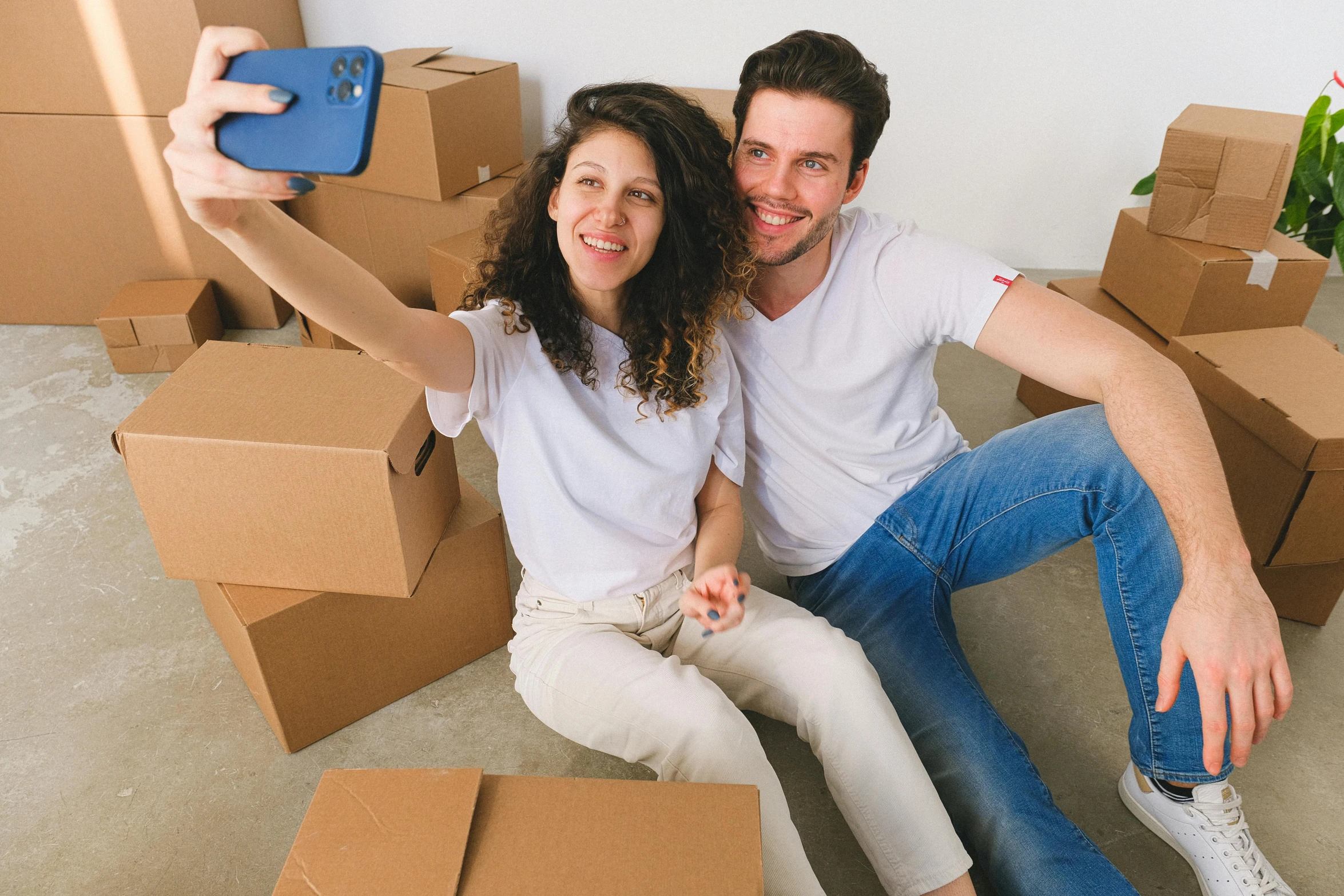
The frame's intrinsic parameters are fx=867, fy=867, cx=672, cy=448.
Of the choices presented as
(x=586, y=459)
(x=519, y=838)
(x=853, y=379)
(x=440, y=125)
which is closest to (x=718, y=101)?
(x=440, y=125)

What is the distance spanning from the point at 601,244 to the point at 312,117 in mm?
486

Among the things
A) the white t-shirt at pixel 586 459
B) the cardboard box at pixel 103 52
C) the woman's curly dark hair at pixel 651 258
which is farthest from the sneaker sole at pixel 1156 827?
the cardboard box at pixel 103 52

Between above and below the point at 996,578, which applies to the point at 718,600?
above

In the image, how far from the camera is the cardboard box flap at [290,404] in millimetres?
1089

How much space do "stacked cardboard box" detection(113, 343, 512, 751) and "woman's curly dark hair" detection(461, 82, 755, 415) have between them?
220mm

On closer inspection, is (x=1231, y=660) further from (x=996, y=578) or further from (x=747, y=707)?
(x=747, y=707)

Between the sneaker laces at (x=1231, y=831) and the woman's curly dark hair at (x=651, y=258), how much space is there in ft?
2.81

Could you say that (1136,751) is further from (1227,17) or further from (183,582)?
(1227,17)

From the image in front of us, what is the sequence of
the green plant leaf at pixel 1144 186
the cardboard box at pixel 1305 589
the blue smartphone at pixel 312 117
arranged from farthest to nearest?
1. the green plant leaf at pixel 1144 186
2. the cardboard box at pixel 1305 589
3. the blue smartphone at pixel 312 117

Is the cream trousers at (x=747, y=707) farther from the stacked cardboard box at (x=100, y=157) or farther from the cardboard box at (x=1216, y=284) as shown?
the stacked cardboard box at (x=100, y=157)

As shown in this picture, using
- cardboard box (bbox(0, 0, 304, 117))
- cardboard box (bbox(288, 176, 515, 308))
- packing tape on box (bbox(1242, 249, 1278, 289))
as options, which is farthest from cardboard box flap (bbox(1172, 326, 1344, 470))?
cardboard box (bbox(0, 0, 304, 117))

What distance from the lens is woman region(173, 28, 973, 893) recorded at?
1015 mm

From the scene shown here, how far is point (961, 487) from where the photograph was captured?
1.27 m

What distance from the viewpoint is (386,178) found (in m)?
2.18
